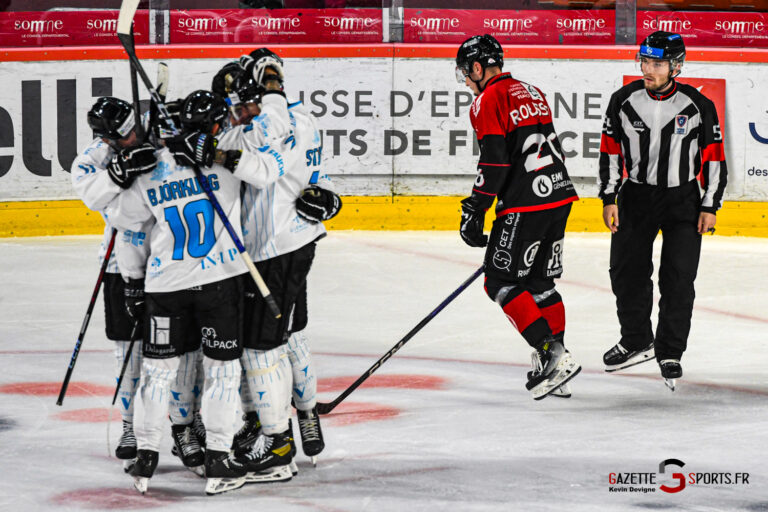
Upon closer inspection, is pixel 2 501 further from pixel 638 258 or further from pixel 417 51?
pixel 417 51

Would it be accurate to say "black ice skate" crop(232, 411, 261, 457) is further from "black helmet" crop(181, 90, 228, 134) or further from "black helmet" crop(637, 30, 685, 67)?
"black helmet" crop(637, 30, 685, 67)

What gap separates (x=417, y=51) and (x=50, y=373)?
4.05 m

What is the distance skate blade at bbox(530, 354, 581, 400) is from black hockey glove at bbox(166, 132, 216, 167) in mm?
1681

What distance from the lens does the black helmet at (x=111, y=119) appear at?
10.5ft

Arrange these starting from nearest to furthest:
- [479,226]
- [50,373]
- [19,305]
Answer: [479,226] → [50,373] → [19,305]

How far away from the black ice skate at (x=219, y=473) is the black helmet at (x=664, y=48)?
7.77ft

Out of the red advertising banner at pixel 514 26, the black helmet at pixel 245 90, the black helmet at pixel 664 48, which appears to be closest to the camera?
the black helmet at pixel 245 90

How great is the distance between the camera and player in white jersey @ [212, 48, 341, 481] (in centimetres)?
335

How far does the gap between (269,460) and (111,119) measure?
107cm

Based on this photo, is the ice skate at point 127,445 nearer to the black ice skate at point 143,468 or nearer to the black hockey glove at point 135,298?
the black ice skate at point 143,468

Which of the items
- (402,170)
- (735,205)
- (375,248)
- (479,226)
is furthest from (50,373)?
(735,205)

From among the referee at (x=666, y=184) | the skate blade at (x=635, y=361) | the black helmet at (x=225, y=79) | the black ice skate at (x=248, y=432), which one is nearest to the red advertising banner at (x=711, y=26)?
the referee at (x=666, y=184)

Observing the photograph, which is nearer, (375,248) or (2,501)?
(2,501)

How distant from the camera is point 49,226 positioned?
25.5ft
